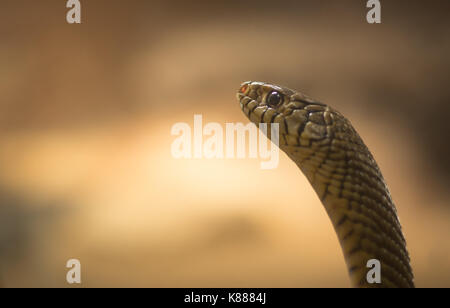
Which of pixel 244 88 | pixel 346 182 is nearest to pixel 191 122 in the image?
pixel 244 88

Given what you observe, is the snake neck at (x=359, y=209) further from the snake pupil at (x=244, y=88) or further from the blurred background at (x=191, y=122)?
the blurred background at (x=191, y=122)

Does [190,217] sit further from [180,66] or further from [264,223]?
[180,66]

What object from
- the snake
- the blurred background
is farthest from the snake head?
the blurred background

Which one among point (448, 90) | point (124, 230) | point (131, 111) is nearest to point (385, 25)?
point (448, 90)

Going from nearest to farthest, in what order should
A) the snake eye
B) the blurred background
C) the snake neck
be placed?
the snake neck → the snake eye → the blurred background

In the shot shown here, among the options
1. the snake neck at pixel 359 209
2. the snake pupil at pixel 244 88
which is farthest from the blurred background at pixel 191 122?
the snake neck at pixel 359 209

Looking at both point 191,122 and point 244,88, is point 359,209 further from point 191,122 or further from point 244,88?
point 191,122

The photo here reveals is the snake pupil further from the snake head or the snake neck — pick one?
the snake neck
